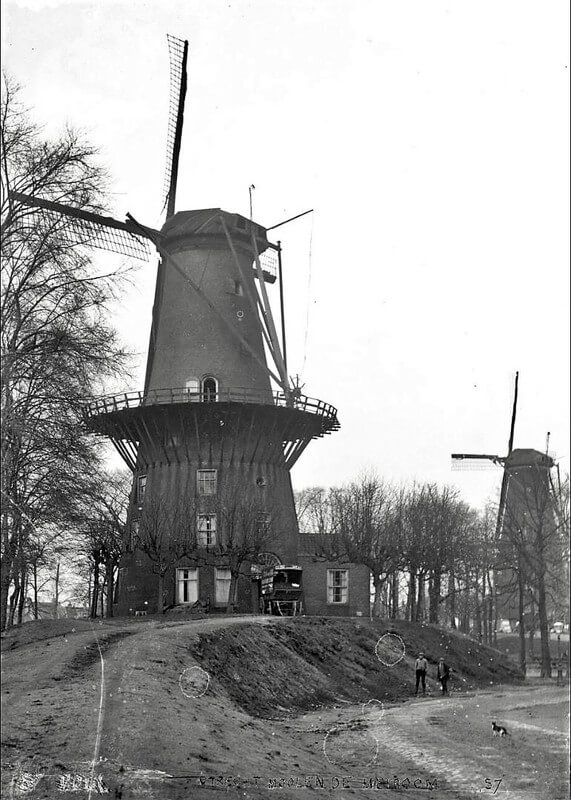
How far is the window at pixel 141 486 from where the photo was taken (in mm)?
37344

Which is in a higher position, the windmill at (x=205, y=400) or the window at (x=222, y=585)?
the windmill at (x=205, y=400)

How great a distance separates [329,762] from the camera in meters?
13.4

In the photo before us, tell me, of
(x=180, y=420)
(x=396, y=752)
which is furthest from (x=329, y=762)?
(x=180, y=420)

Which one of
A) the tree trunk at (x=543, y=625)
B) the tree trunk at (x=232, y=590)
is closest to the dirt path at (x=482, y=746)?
the tree trunk at (x=543, y=625)

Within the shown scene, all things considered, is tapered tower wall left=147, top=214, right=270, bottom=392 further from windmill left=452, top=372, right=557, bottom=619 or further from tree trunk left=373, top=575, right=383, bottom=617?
windmill left=452, top=372, right=557, bottom=619

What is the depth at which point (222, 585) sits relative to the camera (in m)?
36.0

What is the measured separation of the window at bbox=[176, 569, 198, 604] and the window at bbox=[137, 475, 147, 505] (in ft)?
10.2

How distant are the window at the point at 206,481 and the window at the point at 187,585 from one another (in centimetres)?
280

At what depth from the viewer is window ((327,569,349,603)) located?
3809 centimetres

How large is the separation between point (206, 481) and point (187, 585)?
3.67 metres

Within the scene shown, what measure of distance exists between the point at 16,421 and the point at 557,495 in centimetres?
2412

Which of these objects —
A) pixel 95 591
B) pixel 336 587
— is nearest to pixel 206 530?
pixel 95 591

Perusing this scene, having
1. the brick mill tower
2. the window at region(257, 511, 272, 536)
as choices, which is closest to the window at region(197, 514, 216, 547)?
the brick mill tower

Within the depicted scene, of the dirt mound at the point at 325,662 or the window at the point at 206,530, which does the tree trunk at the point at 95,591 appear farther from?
the dirt mound at the point at 325,662
